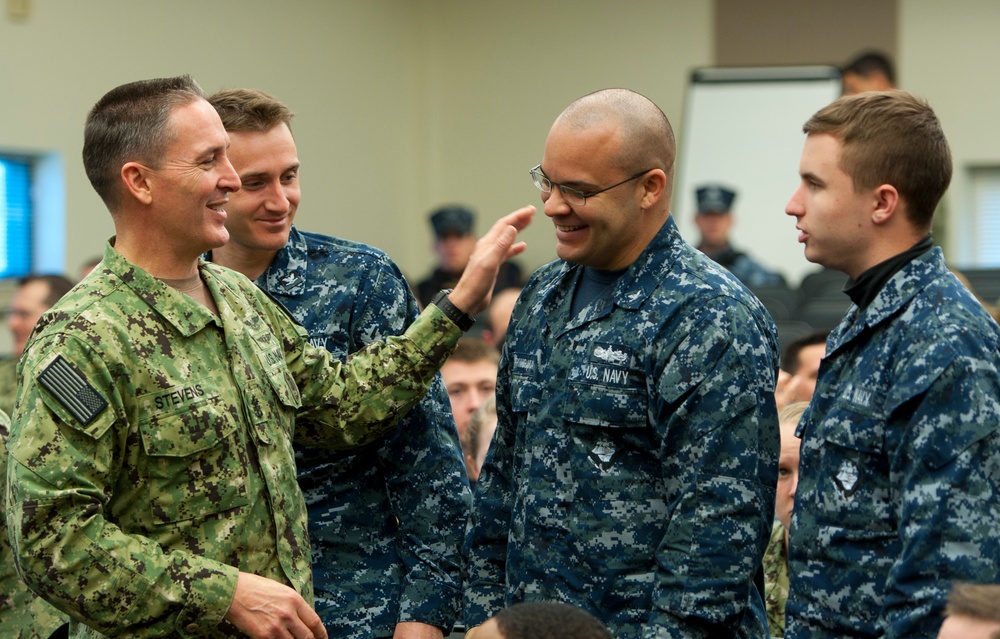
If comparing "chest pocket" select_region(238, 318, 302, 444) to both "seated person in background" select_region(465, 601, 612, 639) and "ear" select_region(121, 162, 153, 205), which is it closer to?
"ear" select_region(121, 162, 153, 205)

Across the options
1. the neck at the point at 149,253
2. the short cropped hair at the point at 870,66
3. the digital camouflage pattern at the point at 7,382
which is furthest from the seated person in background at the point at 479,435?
the short cropped hair at the point at 870,66

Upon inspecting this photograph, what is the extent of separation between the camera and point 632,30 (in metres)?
10.1

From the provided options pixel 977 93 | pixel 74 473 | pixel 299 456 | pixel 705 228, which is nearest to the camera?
pixel 74 473

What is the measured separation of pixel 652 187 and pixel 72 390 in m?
0.95

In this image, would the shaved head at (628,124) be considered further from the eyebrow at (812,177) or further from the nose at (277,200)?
the nose at (277,200)

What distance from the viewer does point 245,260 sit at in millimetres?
2551

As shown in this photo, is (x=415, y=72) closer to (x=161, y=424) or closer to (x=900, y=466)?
(x=161, y=424)

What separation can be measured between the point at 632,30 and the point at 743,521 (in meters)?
8.50

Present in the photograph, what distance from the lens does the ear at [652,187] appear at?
215cm

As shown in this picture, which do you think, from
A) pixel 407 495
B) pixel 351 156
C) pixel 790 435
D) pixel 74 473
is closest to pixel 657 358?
pixel 407 495

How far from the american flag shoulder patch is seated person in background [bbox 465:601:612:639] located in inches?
24.5

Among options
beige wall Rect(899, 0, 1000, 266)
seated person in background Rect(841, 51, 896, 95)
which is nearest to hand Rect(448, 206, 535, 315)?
seated person in background Rect(841, 51, 896, 95)

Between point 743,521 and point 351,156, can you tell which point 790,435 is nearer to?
point 743,521

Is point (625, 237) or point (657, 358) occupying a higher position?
point (625, 237)
